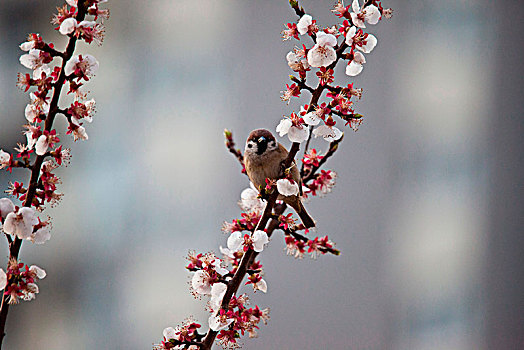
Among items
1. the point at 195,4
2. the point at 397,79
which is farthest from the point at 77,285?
the point at 397,79

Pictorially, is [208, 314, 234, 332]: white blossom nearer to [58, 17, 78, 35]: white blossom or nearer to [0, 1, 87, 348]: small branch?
[0, 1, 87, 348]: small branch

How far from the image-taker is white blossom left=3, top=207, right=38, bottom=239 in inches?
21.6

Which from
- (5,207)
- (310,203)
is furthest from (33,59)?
(310,203)

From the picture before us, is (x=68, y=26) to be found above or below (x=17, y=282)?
above

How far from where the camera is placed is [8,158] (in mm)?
586

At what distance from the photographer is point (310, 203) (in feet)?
6.18

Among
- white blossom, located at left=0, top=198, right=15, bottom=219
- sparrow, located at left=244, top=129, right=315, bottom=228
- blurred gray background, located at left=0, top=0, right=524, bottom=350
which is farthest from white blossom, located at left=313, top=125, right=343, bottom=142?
blurred gray background, located at left=0, top=0, right=524, bottom=350

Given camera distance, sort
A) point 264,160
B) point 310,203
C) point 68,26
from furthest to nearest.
Result: point 310,203
point 264,160
point 68,26

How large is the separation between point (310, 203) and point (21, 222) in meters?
1.40

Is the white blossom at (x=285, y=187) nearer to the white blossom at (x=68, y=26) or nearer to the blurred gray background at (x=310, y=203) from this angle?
the white blossom at (x=68, y=26)

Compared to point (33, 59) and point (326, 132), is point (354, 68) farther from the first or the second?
point (33, 59)

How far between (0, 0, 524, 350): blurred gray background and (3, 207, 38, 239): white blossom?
1314mm

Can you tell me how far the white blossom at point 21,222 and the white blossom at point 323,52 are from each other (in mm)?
344

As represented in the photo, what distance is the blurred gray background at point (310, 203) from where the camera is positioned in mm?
1867
